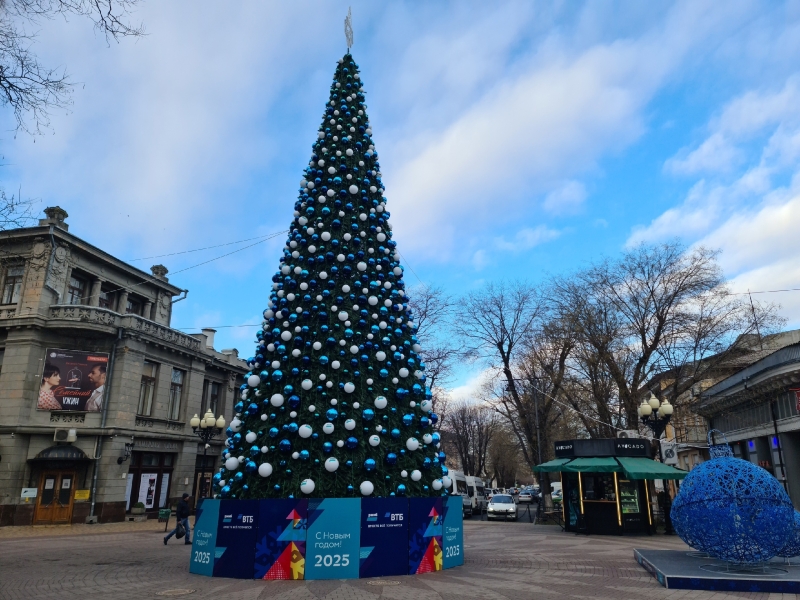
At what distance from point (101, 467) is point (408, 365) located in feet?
65.5

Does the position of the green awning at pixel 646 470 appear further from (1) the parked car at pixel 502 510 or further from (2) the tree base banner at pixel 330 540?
(2) the tree base banner at pixel 330 540

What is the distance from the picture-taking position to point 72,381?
24.1 meters

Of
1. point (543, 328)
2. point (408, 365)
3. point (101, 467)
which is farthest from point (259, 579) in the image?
point (543, 328)

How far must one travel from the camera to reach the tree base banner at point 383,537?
31.1ft

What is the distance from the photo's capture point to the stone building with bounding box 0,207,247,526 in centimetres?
2311

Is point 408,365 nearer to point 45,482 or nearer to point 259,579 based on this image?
point 259,579

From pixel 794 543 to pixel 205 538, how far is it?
408 inches

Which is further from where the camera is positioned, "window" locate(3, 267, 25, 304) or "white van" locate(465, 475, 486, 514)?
"white van" locate(465, 475, 486, 514)

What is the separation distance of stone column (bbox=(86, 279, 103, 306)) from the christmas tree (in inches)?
785

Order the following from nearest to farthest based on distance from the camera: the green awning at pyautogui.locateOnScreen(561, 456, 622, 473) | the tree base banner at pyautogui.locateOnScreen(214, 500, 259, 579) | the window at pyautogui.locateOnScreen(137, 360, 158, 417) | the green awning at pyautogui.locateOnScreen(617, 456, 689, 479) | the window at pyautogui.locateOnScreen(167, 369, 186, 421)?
the tree base banner at pyautogui.locateOnScreen(214, 500, 259, 579) < the green awning at pyautogui.locateOnScreen(617, 456, 689, 479) < the green awning at pyautogui.locateOnScreen(561, 456, 622, 473) < the window at pyautogui.locateOnScreen(137, 360, 158, 417) < the window at pyautogui.locateOnScreen(167, 369, 186, 421)

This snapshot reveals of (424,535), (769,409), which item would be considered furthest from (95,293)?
(769,409)

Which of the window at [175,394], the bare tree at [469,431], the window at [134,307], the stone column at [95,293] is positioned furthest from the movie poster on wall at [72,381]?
the bare tree at [469,431]

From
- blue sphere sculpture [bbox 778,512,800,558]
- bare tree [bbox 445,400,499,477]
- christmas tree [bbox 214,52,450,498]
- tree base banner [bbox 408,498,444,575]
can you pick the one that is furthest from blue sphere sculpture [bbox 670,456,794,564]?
bare tree [bbox 445,400,499,477]

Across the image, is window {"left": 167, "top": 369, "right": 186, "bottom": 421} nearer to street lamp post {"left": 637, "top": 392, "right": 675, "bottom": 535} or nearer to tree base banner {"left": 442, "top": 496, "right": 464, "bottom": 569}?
tree base banner {"left": 442, "top": 496, "right": 464, "bottom": 569}
